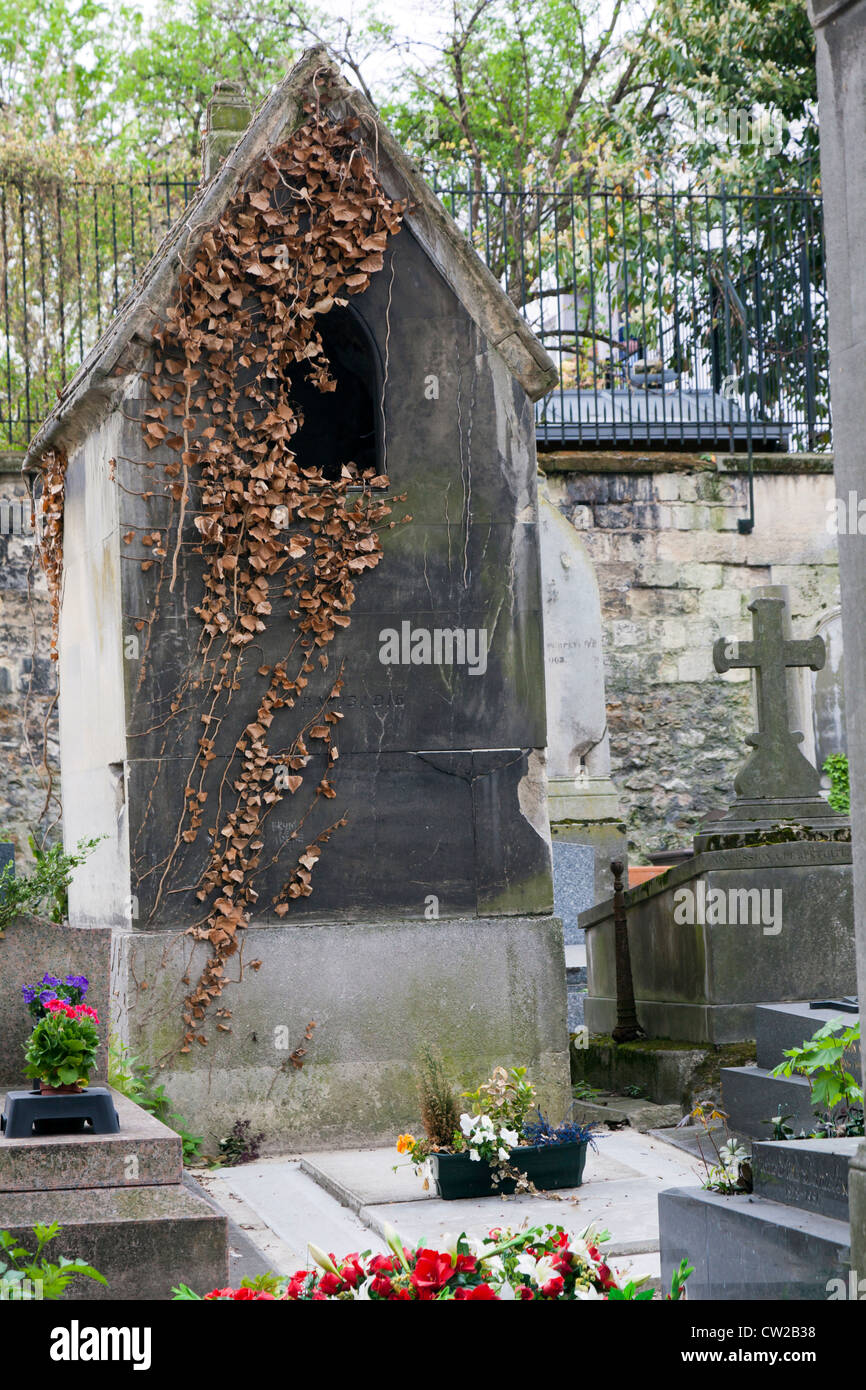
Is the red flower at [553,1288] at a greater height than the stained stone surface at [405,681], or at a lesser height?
lesser

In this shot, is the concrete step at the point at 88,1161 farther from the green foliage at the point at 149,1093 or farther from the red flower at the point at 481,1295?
the red flower at the point at 481,1295

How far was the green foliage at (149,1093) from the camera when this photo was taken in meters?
6.86

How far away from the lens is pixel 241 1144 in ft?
23.4

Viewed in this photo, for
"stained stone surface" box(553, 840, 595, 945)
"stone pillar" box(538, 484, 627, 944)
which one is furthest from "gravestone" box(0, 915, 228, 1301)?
"stone pillar" box(538, 484, 627, 944)

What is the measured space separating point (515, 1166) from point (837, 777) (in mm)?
8518

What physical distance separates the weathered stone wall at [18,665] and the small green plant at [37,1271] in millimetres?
8377

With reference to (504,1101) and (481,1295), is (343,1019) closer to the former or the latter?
(504,1101)

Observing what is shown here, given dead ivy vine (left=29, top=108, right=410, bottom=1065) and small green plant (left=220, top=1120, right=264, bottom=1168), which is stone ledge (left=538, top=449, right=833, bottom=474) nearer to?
dead ivy vine (left=29, top=108, right=410, bottom=1065)

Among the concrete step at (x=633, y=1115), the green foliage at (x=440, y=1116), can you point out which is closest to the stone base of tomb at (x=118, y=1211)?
the green foliage at (x=440, y=1116)

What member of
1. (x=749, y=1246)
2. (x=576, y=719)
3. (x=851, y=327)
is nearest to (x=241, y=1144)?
(x=749, y=1246)

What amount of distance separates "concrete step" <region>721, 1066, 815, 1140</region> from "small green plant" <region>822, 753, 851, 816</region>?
7379mm

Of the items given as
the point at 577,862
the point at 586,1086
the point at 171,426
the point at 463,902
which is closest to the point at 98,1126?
the point at 463,902

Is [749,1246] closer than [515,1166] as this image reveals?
Yes

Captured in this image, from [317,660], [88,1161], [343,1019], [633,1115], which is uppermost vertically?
[317,660]
